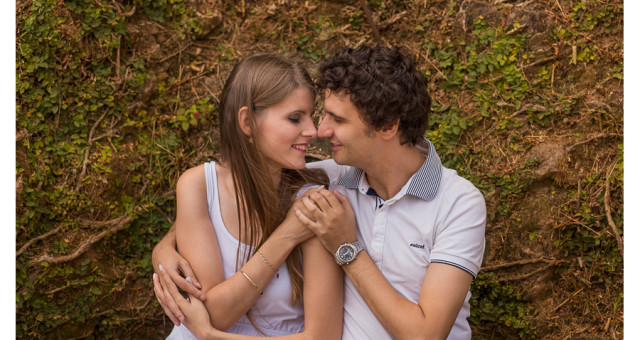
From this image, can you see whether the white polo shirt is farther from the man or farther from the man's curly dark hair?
the man's curly dark hair

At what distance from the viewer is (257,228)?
118 inches

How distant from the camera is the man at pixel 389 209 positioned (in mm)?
2664

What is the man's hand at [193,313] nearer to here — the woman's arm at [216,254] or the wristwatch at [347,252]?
the woman's arm at [216,254]

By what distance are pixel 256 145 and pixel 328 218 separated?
0.58m

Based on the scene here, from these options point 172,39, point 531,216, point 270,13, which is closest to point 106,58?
point 172,39

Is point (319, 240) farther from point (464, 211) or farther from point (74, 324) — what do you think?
point (74, 324)

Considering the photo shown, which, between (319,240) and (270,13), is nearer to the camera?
(319,240)

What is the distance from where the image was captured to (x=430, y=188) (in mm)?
2812

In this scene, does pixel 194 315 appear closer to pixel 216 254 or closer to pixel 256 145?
pixel 216 254

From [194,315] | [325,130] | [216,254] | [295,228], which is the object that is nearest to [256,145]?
[325,130]

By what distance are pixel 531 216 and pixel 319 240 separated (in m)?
1.86

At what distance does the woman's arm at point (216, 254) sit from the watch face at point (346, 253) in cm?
20

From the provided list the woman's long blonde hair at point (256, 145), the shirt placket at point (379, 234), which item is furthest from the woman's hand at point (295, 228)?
the shirt placket at point (379, 234)

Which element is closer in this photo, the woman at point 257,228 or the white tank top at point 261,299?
the woman at point 257,228
